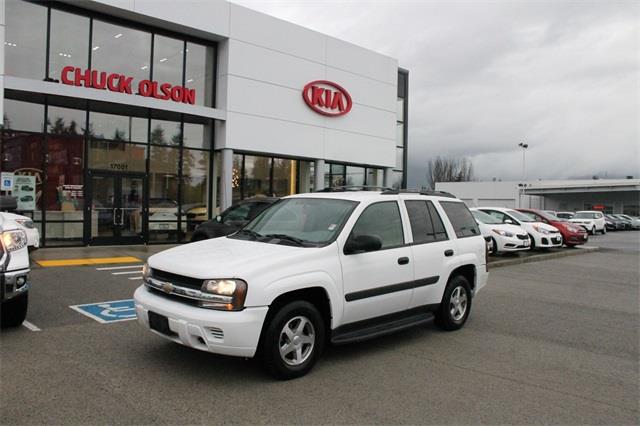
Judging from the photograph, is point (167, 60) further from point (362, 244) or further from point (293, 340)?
point (293, 340)

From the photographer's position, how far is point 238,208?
12.6m

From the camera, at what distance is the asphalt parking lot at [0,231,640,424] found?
3924 mm

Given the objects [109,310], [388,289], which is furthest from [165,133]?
[388,289]

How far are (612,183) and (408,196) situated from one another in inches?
2217

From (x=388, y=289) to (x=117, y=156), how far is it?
1270 cm

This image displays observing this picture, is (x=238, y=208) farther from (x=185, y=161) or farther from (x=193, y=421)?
(x=193, y=421)

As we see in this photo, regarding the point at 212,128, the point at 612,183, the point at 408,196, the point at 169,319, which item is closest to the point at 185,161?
the point at 212,128

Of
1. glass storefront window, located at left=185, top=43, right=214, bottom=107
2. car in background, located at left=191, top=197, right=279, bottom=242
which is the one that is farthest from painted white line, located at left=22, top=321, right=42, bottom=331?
glass storefront window, located at left=185, top=43, right=214, bottom=107

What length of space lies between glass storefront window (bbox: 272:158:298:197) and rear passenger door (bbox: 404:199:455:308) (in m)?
13.5

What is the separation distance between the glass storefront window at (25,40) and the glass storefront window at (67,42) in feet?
0.74

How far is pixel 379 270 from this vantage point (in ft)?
17.6

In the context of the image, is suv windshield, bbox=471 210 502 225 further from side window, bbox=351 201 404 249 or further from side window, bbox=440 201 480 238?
side window, bbox=351 201 404 249

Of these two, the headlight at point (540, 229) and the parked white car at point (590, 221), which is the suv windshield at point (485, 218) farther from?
the parked white car at point (590, 221)

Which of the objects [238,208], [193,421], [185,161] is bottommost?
[193,421]
